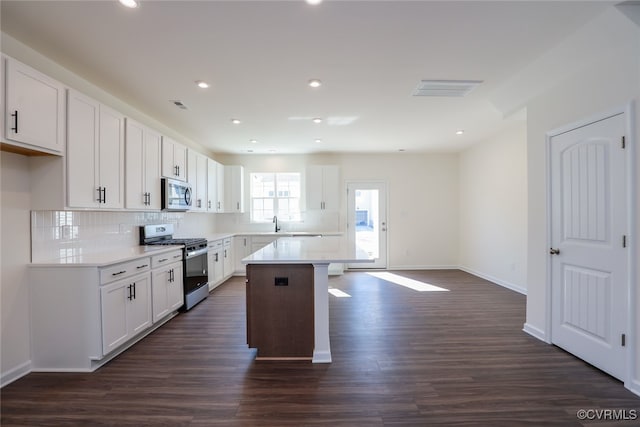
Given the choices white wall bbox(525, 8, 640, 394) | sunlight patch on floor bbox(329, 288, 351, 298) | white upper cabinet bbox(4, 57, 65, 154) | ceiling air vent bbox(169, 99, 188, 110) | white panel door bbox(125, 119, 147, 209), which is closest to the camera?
white upper cabinet bbox(4, 57, 65, 154)

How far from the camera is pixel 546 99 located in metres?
2.88

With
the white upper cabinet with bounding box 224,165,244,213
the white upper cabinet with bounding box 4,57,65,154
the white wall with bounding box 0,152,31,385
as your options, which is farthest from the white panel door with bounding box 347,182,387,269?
the white wall with bounding box 0,152,31,385

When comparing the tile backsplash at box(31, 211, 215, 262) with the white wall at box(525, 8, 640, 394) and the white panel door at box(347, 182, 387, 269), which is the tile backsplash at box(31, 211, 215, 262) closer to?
the white panel door at box(347, 182, 387, 269)

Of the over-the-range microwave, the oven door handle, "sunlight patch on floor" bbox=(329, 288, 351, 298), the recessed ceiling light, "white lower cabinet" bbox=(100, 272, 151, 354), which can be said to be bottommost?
"sunlight patch on floor" bbox=(329, 288, 351, 298)

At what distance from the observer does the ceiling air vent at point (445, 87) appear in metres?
2.97

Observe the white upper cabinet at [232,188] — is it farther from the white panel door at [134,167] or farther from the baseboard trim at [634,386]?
the baseboard trim at [634,386]

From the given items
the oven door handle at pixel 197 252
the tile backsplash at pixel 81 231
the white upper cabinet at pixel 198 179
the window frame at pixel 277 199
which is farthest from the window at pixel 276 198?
the tile backsplash at pixel 81 231

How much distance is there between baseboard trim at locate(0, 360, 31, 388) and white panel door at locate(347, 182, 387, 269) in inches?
205

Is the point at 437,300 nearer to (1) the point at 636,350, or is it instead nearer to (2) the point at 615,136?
(1) the point at 636,350

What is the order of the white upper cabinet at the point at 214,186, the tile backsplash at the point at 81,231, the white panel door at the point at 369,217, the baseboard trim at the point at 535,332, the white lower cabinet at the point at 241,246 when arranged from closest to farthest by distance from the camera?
1. the tile backsplash at the point at 81,231
2. the baseboard trim at the point at 535,332
3. the white upper cabinet at the point at 214,186
4. the white lower cabinet at the point at 241,246
5. the white panel door at the point at 369,217

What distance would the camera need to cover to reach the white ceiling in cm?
192

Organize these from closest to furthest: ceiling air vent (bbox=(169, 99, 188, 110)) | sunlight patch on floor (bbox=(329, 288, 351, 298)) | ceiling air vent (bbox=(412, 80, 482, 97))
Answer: ceiling air vent (bbox=(412, 80, 482, 97))
ceiling air vent (bbox=(169, 99, 188, 110))
sunlight patch on floor (bbox=(329, 288, 351, 298))

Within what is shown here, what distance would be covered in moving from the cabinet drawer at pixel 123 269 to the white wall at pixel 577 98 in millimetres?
4061

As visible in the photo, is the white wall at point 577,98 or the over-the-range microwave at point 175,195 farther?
the over-the-range microwave at point 175,195
